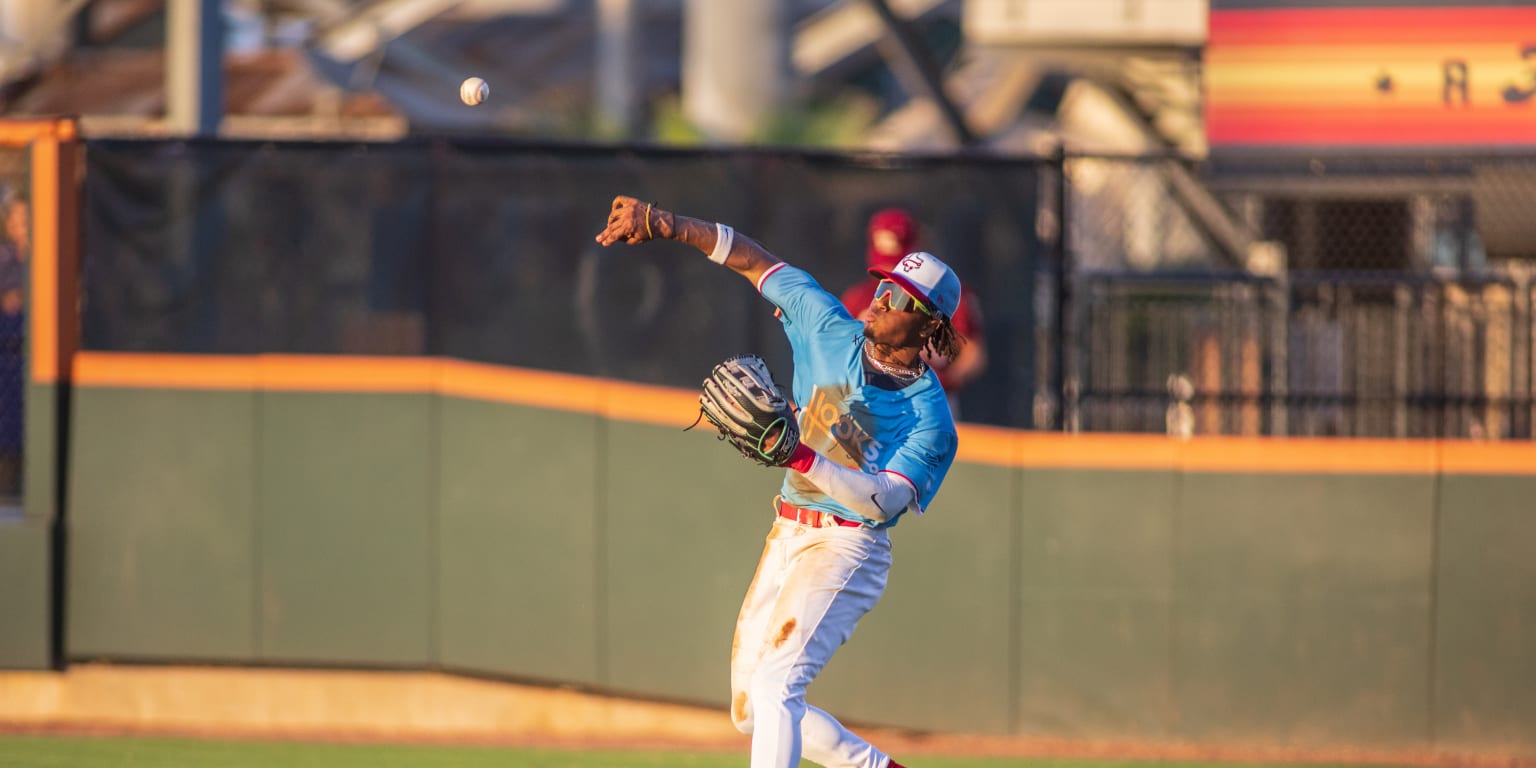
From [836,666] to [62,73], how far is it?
68.4 feet

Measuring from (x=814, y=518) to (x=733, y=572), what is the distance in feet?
8.59

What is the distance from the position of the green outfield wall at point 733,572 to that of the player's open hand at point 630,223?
2745 mm

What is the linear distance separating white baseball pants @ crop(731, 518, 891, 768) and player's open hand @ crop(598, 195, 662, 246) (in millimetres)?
1028

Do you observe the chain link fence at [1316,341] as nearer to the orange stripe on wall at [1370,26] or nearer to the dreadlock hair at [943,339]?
the orange stripe on wall at [1370,26]

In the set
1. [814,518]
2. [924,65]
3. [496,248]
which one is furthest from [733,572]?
[924,65]

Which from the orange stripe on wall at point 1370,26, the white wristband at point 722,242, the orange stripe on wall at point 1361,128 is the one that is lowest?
the white wristband at point 722,242

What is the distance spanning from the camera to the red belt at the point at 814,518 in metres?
5.98

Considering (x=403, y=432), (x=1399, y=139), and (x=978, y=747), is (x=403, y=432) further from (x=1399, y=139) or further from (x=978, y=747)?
(x=1399, y=139)

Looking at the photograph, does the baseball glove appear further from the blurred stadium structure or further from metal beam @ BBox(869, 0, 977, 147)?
metal beam @ BBox(869, 0, 977, 147)

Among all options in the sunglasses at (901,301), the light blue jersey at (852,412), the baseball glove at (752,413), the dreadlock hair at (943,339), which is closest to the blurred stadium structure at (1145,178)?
the dreadlock hair at (943,339)

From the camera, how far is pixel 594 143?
28.2 feet

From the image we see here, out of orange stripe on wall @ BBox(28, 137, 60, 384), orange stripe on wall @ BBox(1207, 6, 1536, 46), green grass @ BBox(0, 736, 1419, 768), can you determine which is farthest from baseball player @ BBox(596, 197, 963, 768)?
orange stripe on wall @ BBox(1207, 6, 1536, 46)

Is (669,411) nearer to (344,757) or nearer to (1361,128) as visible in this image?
(344,757)

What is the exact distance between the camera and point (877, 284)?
786 centimetres
